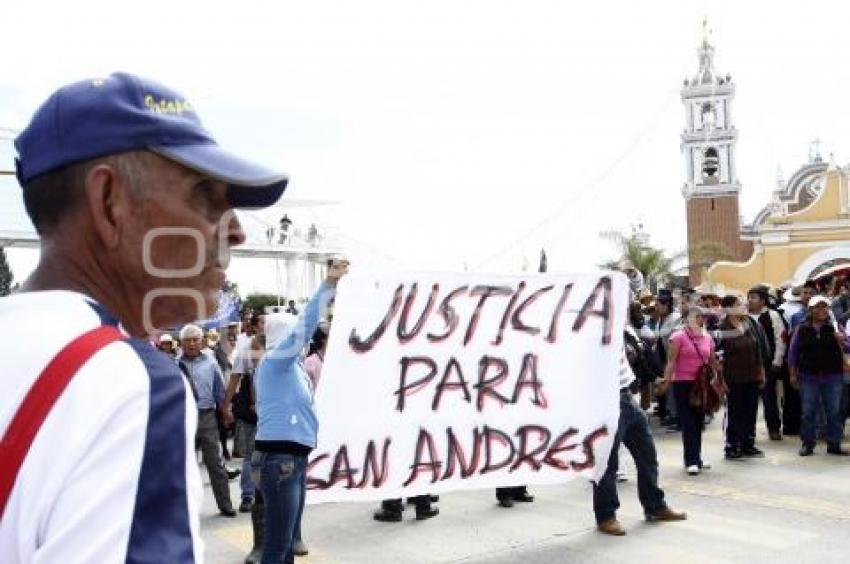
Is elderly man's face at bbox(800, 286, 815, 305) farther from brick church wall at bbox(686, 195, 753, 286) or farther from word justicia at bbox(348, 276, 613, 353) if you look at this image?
brick church wall at bbox(686, 195, 753, 286)

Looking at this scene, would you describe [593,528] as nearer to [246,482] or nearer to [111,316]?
[246,482]

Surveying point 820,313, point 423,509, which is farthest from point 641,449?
point 820,313

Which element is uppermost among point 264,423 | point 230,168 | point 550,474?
point 230,168

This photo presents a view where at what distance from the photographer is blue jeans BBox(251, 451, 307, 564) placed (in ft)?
14.2

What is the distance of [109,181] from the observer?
3.33 ft

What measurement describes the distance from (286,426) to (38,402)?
373cm

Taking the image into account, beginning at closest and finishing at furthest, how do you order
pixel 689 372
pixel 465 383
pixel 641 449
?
pixel 465 383 < pixel 641 449 < pixel 689 372

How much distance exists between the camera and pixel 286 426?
14.6ft

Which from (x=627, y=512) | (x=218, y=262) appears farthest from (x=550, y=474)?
(x=218, y=262)

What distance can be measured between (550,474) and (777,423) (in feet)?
16.3

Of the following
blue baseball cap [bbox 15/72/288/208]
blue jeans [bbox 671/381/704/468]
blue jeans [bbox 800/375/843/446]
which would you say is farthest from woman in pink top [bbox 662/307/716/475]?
blue baseball cap [bbox 15/72/288/208]

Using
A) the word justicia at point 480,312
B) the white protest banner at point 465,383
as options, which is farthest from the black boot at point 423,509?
the word justicia at point 480,312

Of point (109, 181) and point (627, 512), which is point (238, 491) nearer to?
point (627, 512)

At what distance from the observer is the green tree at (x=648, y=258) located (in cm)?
3919
